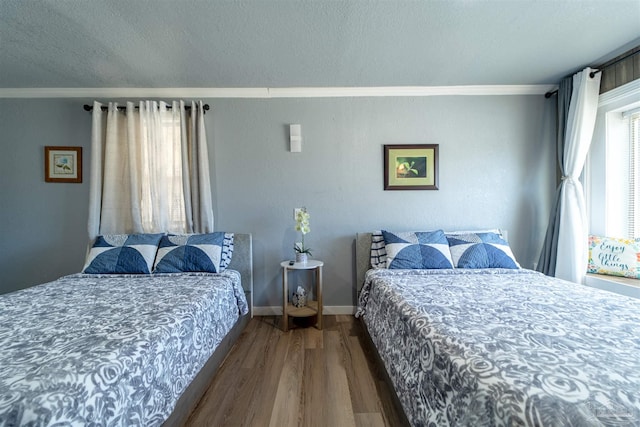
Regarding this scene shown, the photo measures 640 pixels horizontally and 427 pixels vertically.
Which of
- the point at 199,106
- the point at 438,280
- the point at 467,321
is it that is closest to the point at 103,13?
the point at 199,106

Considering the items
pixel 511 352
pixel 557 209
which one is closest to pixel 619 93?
pixel 557 209

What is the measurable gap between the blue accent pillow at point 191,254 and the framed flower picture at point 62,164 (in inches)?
52.0

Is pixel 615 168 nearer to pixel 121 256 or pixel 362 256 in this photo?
pixel 362 256

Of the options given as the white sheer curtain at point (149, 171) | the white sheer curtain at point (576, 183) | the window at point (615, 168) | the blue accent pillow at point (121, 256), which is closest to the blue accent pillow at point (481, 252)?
the white sheer curtain at point (576, 183)

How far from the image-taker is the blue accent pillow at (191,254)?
2.20 meters

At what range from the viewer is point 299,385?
162 cm

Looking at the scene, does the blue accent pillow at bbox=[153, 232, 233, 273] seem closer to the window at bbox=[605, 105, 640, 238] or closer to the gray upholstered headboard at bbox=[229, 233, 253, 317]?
the gray upholstered headboard at bbox=[229, 233, 253, 317]

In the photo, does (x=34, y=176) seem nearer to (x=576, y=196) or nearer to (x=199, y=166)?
(x=199, y=166)

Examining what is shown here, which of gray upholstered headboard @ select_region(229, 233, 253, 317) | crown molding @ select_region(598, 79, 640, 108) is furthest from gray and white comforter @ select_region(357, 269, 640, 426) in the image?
crown molding @ select_region(598, 79, 640, 108)

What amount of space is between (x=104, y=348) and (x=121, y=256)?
1481 millimetres

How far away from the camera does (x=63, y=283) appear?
1935 millimetres

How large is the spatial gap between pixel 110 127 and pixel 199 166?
946mm

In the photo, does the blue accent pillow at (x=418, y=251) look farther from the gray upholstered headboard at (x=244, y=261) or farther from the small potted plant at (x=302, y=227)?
the gray upholstered headboard at (x=244, y=261)

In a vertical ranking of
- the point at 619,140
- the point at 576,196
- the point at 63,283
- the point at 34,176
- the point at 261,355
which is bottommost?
the point at 261,355
